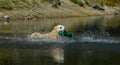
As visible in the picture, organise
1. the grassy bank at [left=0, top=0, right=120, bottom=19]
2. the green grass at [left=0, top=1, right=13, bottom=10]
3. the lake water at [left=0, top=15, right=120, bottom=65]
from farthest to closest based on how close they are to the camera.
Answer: the green grass at [left=0, top=1, right=13, bottom=10], the grassy bank at [left=0, top=0, right=120, bottom=19], the lake water at [left=0, top=15, right=120, bottom=65]

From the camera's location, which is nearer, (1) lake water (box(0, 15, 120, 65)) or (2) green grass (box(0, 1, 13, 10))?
(1) lake water (box(0, 15, 120, 65))

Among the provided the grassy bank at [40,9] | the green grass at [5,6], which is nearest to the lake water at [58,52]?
the grassy bank at [40,9]

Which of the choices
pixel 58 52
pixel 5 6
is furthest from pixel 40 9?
pixel 58 52

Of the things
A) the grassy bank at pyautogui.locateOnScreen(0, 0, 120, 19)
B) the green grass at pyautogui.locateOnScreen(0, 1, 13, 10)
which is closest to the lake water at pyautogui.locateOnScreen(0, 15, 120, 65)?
the grassy bank at pyautogui.locateOnScreen(0, 0, 120, 19)

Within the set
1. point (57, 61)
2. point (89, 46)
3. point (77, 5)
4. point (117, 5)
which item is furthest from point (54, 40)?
point (117, 5)

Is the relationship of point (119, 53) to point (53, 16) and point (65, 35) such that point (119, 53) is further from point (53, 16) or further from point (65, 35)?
point (53, 16)

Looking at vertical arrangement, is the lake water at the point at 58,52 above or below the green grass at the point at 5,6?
below

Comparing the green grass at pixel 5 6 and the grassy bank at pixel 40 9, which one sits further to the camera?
the green grass at pixel 5 6

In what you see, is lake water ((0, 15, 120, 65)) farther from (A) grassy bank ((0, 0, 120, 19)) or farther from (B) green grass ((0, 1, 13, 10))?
(B) green grass ((0, 1, 13, 10))

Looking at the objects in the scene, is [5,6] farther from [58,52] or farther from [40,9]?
[58,52]

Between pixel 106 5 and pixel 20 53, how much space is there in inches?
5090

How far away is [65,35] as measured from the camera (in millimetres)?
45500

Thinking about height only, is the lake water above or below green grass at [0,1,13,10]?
below

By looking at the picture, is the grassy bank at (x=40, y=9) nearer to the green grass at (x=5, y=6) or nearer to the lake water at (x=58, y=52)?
the green grass at (x=5, y=6)
